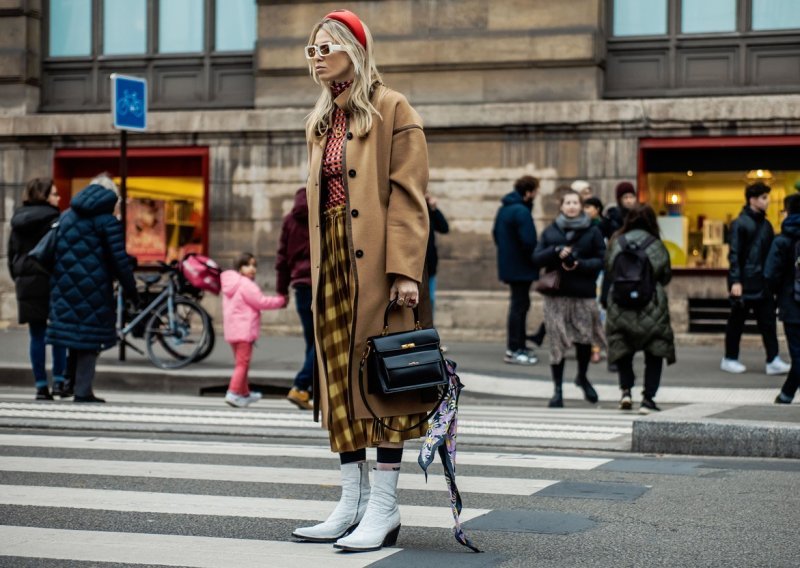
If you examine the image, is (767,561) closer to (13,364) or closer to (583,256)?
(583,256)

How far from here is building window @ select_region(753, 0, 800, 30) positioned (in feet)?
55.2

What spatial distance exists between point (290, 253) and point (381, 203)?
572 cm

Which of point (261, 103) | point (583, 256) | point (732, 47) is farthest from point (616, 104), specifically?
point (583, 256)

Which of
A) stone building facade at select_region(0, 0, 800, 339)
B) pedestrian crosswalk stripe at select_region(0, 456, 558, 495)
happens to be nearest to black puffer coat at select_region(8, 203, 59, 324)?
pedestrian crosswalk stripe at select_region(0, 456, 558, 495)

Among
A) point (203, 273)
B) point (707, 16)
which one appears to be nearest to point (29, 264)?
point (203, 273)

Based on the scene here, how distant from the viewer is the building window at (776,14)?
16.8 meters

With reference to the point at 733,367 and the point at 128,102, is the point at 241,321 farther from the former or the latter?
the point at 733,367

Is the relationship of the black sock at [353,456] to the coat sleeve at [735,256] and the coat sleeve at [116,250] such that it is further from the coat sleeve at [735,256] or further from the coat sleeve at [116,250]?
the coat sleeve at [735,256]

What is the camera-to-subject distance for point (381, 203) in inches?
202

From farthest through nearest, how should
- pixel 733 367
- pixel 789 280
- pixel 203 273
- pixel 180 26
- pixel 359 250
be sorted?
pixel 180 26
pixel 733 367
pixel 203 273
pixel 789 280
pixel 359 250

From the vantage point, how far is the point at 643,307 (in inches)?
407

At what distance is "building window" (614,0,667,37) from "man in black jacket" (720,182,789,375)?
467cm

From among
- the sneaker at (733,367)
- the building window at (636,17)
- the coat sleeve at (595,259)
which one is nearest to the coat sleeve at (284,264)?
Result: the coat sleeve at (595,259)

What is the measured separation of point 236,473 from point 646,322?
166 inches
